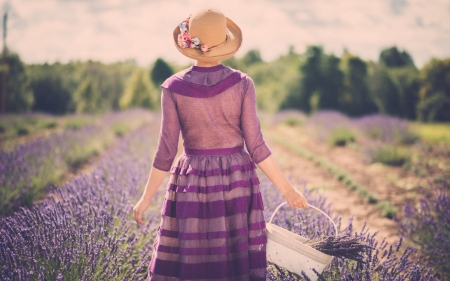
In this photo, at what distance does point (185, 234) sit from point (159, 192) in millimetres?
1788

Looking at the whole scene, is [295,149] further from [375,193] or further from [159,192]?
[159,192]

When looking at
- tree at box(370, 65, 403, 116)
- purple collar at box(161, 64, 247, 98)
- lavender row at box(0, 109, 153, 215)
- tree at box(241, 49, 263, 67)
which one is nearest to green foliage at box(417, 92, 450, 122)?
tree at box(370, 65, 403, 116)

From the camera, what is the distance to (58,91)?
2731 cm

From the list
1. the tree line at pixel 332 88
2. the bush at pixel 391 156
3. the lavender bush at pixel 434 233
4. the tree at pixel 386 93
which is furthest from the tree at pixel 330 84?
the lavender bush at pixel 434 233

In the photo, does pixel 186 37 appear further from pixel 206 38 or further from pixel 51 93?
pixel 51 93

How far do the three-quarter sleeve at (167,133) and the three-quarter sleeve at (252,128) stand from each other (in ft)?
1.11

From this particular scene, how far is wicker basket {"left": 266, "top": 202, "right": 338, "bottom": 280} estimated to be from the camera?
1538mm

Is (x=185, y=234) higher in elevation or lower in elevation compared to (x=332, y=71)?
lower

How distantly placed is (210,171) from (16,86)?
21141mm

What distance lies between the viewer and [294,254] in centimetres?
156

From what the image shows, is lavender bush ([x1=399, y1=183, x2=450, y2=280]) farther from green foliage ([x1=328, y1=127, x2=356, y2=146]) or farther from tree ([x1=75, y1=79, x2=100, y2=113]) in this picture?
tree ([x1=75, y1=79, x2=100, y2=113])

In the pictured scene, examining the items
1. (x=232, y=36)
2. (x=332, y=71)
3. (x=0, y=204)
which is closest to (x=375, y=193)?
(x=232, y=36)

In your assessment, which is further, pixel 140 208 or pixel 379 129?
pixel 379 129

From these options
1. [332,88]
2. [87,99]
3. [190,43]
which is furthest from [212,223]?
[87,99]
